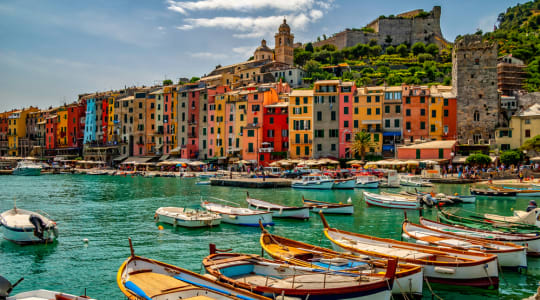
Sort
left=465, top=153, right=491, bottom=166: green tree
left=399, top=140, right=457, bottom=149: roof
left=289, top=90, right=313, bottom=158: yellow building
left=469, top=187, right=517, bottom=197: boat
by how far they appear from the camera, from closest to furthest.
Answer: left=469, top=187, right=517, bottom=197: boat < left=465, top=153, right=491, bottom=166: green tree < left=399, top=140, right=457, bottom=149: roof < left=289, top=90, right=313, bottom=158: yellow building

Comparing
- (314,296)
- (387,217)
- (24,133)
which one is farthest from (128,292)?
(24,133)

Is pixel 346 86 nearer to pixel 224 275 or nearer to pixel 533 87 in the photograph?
pixel 533 87

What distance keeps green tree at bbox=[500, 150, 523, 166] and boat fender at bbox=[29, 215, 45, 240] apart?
51974 mm

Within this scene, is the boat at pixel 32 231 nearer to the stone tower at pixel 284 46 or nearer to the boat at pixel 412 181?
the boat at pixel 412 181

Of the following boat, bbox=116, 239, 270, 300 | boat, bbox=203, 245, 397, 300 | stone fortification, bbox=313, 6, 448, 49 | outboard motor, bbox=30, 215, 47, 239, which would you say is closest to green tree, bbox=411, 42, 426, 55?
stone fortification, bbox=313, 6, 448, 49

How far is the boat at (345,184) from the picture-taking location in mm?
48906

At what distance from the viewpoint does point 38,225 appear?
21.6 m

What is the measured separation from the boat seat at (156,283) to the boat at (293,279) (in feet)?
3.88

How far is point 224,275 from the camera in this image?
1296 cm

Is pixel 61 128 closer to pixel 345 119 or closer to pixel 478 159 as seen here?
pixel 345 119

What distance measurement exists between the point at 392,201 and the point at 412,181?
18084 millimetres

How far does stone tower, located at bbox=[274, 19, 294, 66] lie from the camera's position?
11953 cm

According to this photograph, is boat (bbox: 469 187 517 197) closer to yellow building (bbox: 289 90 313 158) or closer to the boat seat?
yellow building (bbox: 289 90 313 158)

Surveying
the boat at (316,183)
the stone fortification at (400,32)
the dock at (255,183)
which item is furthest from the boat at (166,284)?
the stone fortification at (400,32)
